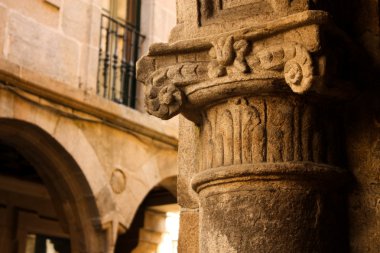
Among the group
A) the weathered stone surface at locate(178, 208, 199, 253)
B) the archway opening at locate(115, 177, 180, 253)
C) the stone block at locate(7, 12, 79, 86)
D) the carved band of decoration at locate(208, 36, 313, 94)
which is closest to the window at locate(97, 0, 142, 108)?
the stone block at locate(7, 12, 79, 86)

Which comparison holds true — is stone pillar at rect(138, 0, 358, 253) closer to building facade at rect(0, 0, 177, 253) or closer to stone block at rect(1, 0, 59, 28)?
building facade at rect(0, 0, 177, 253)

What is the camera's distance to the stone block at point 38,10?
20.9 ft

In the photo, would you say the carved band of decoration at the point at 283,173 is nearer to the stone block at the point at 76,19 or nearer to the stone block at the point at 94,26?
the stone block at the point at 76,19

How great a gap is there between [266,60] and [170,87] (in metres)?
0.32

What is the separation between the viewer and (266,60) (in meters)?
1.87

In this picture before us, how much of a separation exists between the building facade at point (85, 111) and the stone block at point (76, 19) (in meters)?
0.01

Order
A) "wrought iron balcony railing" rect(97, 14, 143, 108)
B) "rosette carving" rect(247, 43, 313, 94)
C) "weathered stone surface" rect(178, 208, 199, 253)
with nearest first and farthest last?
"rosette carving" rect(247, 43, 313, 94) < "weathered stone surface" rect(178, 208, 199, 253) < "wrought iron balcony railing" rect(97, 14, 143, 108)

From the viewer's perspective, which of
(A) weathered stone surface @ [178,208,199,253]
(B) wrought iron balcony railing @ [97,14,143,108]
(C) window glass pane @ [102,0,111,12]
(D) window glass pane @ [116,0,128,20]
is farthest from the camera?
(D) window glass pane @ [116,0,128,20]

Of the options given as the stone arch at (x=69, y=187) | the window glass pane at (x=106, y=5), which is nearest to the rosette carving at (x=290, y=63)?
the stone arch at (x=69, y=187)

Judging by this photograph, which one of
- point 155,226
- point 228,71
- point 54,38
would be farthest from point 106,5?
point 228,71

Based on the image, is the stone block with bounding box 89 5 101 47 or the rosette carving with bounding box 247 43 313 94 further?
the stone block with bounding box 89 5 101 47

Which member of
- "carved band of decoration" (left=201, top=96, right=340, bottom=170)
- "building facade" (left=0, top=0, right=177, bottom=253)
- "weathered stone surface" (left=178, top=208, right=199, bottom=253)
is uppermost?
"building facade" (left=0, top=0, right=177, bottom=253)

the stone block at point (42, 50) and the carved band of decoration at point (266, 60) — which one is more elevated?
the stone block at point (42, 50)

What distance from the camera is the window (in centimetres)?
750
